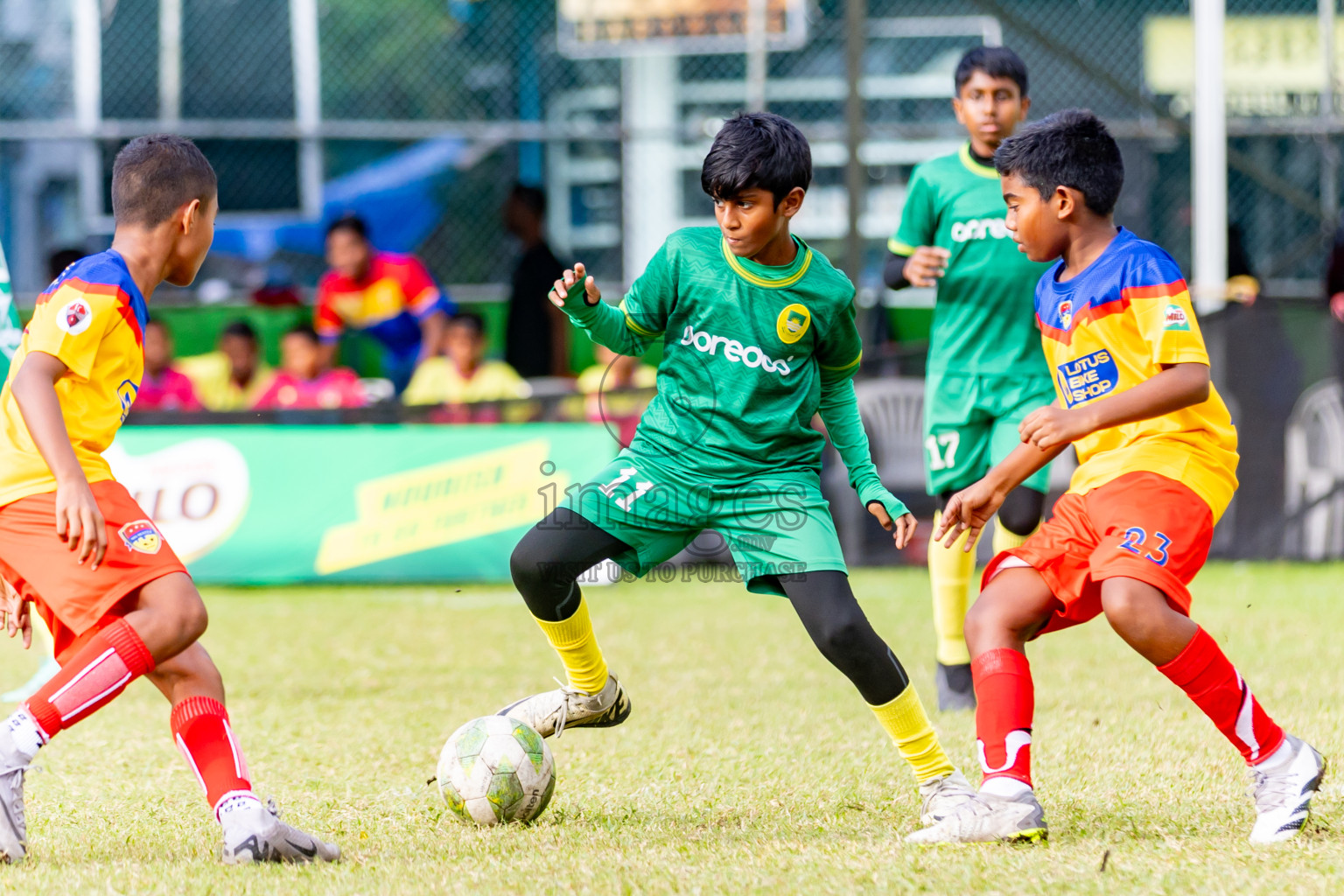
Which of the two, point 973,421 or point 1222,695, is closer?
point 1222,695

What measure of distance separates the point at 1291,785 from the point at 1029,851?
2.14ft

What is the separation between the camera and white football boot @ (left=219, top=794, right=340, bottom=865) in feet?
10.8

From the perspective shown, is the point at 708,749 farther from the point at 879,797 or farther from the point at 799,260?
the point at 799,260

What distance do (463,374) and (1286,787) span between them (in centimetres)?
720

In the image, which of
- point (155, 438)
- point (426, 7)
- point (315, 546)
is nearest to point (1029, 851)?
point (315, 546)

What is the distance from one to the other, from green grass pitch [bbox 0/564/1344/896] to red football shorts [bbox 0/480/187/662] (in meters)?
0.58

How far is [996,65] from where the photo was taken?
206 inches

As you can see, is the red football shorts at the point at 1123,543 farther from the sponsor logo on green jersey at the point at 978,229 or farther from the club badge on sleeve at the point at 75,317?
the club badge on sleeve at the point at 75,317

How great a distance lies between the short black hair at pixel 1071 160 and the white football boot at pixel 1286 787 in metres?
1.35

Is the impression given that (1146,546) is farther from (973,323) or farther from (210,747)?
(210,747)

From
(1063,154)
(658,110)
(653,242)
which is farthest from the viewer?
(658,110)

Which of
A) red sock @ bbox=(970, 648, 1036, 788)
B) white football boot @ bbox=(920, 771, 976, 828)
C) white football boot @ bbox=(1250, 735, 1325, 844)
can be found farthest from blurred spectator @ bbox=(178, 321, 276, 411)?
white football boot @ bbox=(1250, 735, 1325, 844)

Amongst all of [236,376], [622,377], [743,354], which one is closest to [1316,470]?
[622,377]

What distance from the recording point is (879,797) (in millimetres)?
4035
